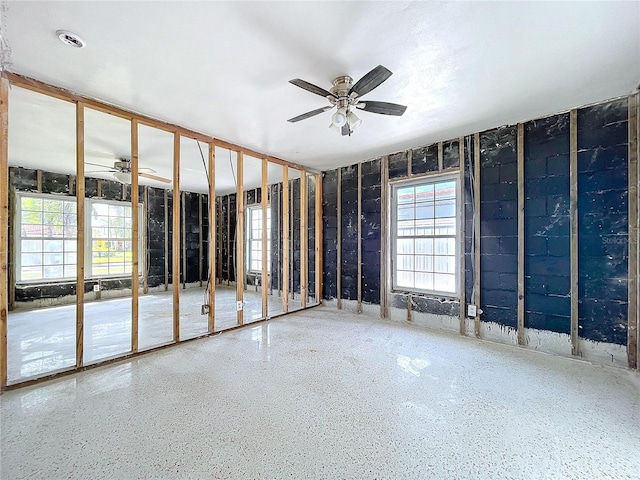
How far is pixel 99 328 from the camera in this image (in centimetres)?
400

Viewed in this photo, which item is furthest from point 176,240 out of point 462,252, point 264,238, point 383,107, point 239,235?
point 462,252

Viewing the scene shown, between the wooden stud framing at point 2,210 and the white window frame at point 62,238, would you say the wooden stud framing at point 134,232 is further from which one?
the white window frame at point 62,238

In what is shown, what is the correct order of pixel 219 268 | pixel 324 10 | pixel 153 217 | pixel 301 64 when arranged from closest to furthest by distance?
pixel 324 10 < pixel 301 64 < pixel 153 217 < pixel 219 268

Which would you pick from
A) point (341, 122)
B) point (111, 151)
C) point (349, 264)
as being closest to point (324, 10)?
point (341, 122)

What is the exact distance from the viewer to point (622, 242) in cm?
280

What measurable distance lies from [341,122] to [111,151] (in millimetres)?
3968

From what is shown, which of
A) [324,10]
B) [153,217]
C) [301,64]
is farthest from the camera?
[153,217]

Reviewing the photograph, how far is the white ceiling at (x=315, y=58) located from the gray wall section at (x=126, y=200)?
2.67m

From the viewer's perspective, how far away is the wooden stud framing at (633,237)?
2721 mm

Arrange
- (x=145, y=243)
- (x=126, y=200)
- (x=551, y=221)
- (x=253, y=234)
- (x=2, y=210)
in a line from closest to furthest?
(x=2, y=210) < (x=551, y=221) < (x=126, y=200) < (x=145, y=243) < (x=253, y=234)

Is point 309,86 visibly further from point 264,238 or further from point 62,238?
point 62,238

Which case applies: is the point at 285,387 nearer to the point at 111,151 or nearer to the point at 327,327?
the point at 327,327

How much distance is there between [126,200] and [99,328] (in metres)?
3.55

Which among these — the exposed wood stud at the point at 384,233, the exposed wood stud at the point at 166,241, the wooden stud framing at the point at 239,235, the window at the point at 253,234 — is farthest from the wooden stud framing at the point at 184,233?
the exposed wood stud at the point at 384,233
